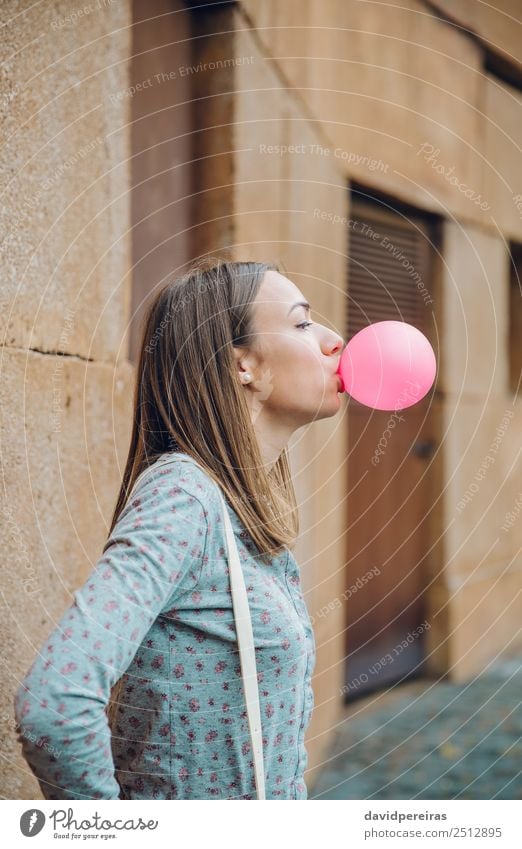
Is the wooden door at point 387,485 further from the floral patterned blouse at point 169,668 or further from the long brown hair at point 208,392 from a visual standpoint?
the floral patterned blouse at point 169,668

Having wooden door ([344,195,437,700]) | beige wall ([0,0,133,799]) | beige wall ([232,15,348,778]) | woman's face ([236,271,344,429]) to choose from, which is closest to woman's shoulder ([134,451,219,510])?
woman's face ([236,271,344,429])

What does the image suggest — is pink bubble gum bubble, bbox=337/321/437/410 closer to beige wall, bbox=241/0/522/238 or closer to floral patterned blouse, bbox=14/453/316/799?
floral patterned blouse, bbox=14/453/316/799

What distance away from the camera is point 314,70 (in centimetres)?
361

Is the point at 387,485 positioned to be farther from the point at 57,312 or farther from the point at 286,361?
the point at 286,361

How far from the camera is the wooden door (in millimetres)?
4438

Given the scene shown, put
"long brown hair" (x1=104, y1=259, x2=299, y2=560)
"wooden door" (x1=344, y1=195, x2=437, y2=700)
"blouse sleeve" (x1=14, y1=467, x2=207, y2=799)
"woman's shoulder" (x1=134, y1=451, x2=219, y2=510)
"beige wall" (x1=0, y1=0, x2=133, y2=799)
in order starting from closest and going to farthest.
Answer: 1. "blouse sleeve" (x1=14, y1=467, x2=207, y2=799)
2. "woman's shoulder" (x1=134, y1=451, x2=219, y2=510)
3. "long brown hair" (x1=104, y1=259, x2=299, y2=560)
4. "beige wall" (x1=0, y1=0, x2=133, y2=799)
5. "wooden door" (x1=344, y1=195, x2=437, y2=700)

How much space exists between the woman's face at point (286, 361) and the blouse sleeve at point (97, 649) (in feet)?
1.20

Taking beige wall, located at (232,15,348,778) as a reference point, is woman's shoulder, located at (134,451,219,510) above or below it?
below

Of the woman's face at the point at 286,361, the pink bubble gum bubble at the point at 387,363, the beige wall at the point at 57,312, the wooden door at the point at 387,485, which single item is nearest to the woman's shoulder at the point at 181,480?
the woman's face at the point at 286,361
